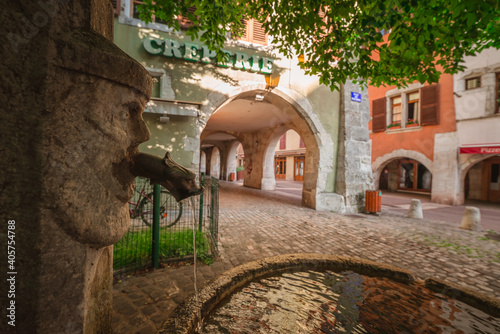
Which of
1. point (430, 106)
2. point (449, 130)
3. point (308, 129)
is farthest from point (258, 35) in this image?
point (449, 130)

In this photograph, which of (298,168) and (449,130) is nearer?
(449,130)

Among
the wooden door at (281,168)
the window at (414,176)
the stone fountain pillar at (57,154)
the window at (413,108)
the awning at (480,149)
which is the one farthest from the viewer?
the wooden door at (281,168)

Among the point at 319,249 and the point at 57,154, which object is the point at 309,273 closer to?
the point at 319,249

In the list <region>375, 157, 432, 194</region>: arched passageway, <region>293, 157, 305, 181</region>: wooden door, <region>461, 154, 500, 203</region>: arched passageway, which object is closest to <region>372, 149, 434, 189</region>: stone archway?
<region>375, 157, 432, 194</region>: arched passageway

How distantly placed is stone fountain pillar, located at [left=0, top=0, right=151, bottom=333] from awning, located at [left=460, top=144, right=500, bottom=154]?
14143 mm

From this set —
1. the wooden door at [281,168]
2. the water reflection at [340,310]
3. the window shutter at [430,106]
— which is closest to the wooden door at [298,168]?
the wooden door at [281,168]

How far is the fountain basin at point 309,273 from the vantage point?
1.58 meters

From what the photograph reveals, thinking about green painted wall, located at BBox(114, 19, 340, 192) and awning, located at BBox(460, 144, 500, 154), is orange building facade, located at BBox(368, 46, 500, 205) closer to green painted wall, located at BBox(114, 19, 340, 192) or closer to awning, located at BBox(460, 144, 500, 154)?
awning, located at BBox(460, 144, 500, 154)

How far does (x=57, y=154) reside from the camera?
0.87m

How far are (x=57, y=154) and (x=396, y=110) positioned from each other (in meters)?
17.2

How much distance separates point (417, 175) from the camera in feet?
50.0

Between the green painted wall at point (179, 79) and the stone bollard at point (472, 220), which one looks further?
the green painted wall at point (179, 79)

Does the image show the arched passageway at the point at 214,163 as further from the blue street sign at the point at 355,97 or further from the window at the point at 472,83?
the window at the point at 472,83

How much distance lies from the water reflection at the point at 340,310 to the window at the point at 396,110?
14.5 m
